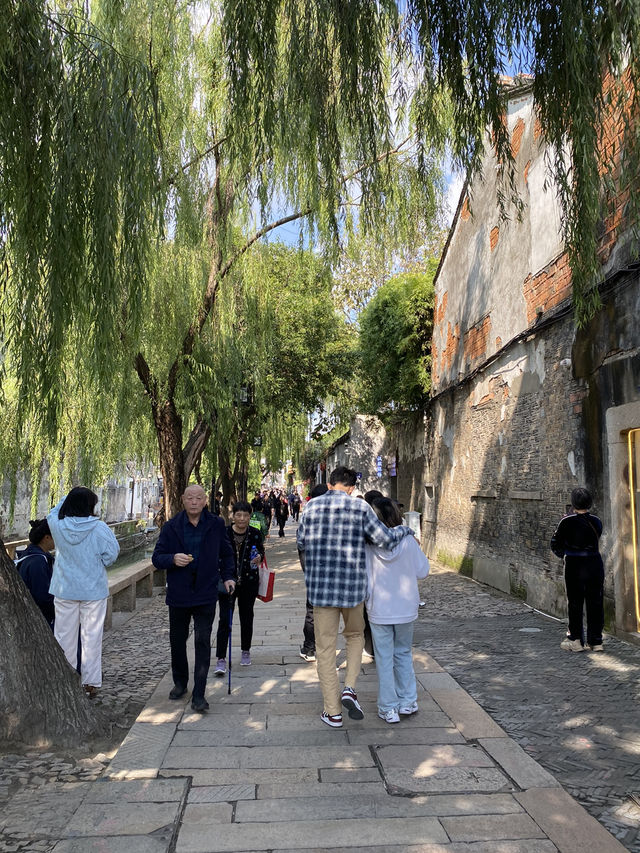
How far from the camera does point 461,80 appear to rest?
4113 mm

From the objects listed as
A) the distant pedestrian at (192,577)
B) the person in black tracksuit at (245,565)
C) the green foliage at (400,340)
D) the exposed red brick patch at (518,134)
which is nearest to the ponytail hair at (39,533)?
the distant pedestrian at (192,577)

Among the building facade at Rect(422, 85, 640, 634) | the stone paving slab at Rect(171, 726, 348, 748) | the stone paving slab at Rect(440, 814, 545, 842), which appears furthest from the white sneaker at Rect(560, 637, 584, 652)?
the stone paving slab at Rect(440, 814, 545, 842)

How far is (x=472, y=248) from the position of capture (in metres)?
14.5

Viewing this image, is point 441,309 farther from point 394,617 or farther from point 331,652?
point 331,652

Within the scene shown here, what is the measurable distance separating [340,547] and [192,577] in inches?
47.2

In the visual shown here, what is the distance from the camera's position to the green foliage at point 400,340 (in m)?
18.8

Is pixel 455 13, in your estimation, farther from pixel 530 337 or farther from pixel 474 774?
pixel 530 337

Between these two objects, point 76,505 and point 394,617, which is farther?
point 76,505

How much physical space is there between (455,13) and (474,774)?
4.27 meters

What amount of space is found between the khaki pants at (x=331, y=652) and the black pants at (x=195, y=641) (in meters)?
0.91

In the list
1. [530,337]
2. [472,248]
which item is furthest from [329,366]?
[530,337]

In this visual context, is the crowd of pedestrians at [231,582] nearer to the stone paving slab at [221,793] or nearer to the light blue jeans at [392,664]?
the light blue jeans at [392,664]

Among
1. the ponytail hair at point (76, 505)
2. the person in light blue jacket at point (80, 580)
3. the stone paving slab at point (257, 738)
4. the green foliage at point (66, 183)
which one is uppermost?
the green foliage at point (66, 183)

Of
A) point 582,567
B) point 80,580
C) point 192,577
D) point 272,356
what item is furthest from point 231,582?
point 272,356
